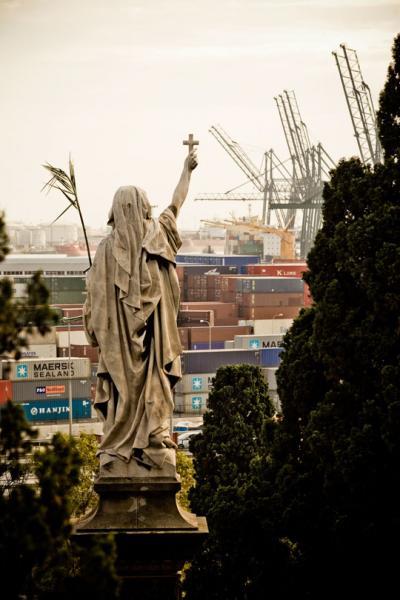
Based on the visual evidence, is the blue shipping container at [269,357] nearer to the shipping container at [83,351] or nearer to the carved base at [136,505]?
the shipping container at [83,351]

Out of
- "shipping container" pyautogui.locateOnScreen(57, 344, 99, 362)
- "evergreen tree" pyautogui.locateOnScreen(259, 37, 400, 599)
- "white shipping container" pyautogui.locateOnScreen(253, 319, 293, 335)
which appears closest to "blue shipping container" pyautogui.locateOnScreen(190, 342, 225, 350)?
"white shipping container" pyautogui.locateOnScreen(253, 319, 293, 335)

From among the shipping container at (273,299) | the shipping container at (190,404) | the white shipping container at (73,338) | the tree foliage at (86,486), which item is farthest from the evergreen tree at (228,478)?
the shipping container at (273,299)

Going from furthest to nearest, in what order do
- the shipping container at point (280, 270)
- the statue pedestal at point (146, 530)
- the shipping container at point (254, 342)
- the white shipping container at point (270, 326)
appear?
the shipping container at point (280, 270), the white shipping container at point (270, 326), the shipping container at point (254, 342), the statue pedestal at point (146, 530)

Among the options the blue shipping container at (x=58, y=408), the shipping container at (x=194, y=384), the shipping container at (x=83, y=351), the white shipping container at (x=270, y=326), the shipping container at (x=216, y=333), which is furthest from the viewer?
the white shipping container at (x=270, y=326)

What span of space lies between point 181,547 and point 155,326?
120 cm

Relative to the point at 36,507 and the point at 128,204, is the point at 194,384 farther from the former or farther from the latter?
the point at 36,507

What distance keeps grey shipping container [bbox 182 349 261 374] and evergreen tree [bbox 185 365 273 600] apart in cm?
5137

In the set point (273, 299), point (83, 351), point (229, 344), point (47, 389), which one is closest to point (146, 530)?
point (47, 389)

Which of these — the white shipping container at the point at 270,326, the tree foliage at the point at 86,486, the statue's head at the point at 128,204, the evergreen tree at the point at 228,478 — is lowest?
the white shipping container at the point at 270,326

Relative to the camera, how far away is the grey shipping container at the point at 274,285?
10881 cm

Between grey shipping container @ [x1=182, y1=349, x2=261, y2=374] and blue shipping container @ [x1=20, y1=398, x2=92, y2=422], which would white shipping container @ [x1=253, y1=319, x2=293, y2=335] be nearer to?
grey shipping container @ [x1=182, y1=349, x2=261, y2=374]

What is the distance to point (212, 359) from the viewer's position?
76875mm

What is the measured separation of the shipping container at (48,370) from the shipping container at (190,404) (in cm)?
1015

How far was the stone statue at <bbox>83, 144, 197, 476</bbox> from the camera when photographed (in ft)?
26.6
